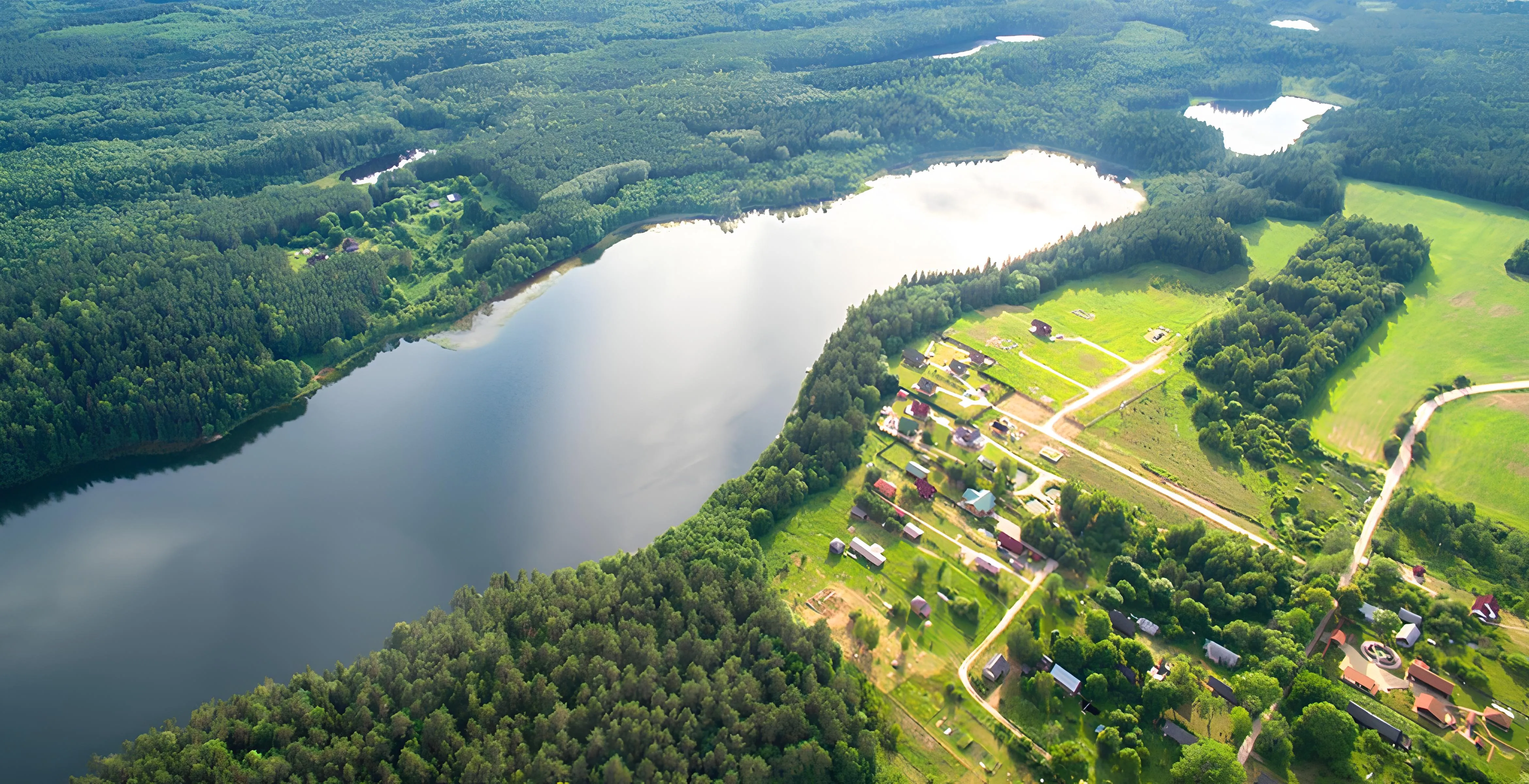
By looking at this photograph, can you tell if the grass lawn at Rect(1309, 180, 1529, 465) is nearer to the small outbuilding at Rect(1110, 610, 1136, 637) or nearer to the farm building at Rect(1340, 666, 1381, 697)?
the farm building at Rect(1340, 666, 1381, 697)

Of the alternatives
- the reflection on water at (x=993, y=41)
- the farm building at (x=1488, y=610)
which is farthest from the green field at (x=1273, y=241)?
the reflection on water at (x=993, y=41)

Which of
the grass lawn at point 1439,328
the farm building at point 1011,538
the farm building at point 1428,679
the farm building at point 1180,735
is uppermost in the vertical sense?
the grass lawn at point 1439,328

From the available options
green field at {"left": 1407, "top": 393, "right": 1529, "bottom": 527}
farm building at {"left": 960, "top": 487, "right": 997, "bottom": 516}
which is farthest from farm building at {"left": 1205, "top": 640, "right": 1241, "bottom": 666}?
green field at {"left": 1407, "top": 393, "right": 1529, "bottom": 527}

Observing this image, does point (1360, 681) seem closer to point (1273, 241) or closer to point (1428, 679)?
point (1428, 679)

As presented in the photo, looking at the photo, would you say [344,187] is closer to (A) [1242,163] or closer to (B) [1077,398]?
(B) [1077,398]

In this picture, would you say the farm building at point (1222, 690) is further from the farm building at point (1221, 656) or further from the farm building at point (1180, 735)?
the farm building at point (1180, 735)

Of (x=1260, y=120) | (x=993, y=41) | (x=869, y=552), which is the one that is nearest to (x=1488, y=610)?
(x=869, y=552)

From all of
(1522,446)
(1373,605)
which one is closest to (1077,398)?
(1373,605)
